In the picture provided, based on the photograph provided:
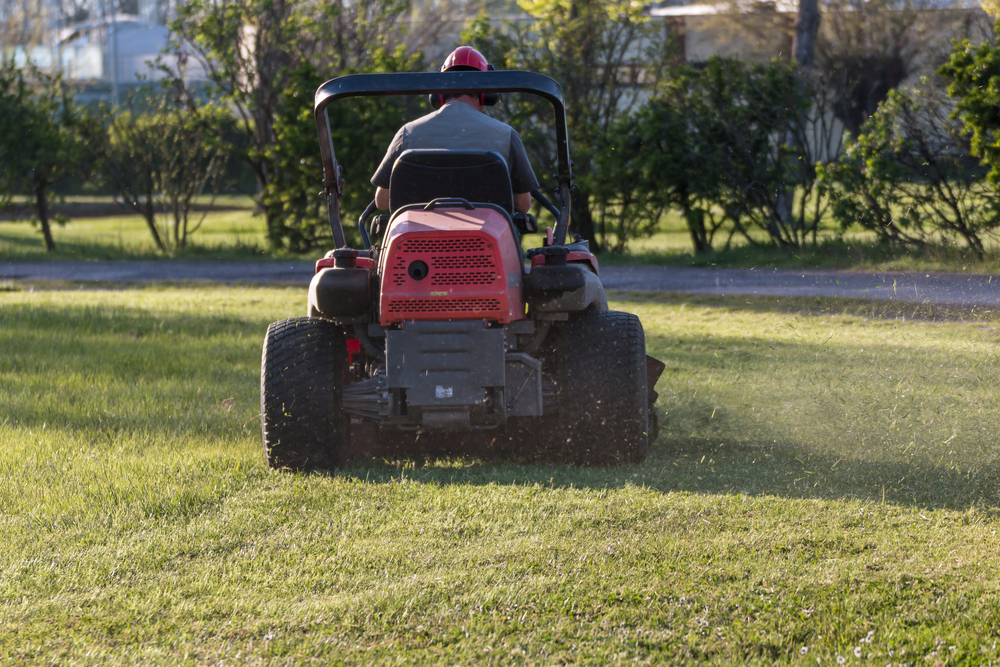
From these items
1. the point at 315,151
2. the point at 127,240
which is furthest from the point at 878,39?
the point at 315,151

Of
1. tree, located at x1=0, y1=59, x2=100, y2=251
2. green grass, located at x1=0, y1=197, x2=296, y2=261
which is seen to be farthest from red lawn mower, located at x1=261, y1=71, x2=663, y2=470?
tree, located at x1=0, y1=59, x2=100, y2=251

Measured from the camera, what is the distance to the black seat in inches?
216

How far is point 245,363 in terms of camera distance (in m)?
8.30

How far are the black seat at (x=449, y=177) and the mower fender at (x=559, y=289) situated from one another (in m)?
0.48

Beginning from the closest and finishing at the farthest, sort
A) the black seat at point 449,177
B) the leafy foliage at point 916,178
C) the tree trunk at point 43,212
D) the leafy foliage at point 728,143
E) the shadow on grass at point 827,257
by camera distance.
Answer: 1. the black seat at point 449,177
2. the shadow on grass at point 827,257
3. the leafy foliage at point 916,178
4. the leafy foliage at point 728,143
5. the tree trunk at point 43,212

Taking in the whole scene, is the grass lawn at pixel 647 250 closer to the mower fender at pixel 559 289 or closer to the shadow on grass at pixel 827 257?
the shadow on grass at pixel 827 257

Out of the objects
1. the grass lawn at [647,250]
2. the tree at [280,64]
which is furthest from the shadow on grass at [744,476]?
the tree at [280,64]

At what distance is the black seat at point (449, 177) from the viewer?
5480 millimetres

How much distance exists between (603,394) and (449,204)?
45.1 inches

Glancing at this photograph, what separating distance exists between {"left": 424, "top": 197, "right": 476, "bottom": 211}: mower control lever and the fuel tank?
249 mm

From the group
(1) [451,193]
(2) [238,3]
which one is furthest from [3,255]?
(1) [451,193]

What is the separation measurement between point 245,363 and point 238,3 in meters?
13.2

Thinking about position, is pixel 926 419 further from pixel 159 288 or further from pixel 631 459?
pixel 159 288

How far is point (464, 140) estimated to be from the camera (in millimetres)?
5633
